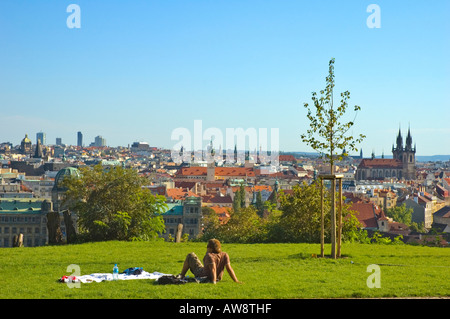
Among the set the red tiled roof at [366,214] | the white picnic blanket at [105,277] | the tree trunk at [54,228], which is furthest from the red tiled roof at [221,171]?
the white picnic blanket at [105,277]

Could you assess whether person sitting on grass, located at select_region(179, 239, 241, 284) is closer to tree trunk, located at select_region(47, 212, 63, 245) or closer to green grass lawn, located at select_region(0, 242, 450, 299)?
green grass lawn, located at select_region(0, 242, 450, 299)

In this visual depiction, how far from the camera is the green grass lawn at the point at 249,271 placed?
9586 millimetres

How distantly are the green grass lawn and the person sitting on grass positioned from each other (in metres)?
0.26

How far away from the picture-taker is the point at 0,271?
481 inches

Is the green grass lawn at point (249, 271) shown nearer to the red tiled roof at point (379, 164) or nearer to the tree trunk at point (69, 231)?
the tree trunk at point (69, 231)

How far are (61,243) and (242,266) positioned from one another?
329 inches

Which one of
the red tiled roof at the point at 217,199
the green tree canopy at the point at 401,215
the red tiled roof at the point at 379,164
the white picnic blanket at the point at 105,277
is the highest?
the white picnic blanket at the point at 105,277

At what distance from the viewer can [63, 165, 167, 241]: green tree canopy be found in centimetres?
1998

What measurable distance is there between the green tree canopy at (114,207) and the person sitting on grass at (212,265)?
948 centimetres

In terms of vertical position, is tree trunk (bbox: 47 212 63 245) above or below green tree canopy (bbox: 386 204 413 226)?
above

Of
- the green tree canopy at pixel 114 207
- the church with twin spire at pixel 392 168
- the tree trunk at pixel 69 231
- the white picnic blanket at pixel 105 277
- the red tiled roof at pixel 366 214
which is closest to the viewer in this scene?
the white picnic blanket at pixel 105 277

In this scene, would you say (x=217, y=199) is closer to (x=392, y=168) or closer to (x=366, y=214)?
(x=366, y=214)

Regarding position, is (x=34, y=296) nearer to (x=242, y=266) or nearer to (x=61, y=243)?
(x=242, y=266)

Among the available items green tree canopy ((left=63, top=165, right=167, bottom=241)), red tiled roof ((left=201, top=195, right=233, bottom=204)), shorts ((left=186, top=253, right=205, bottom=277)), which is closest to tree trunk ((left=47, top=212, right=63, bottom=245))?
green tree canopy ((left=63, top=165, right=167, bottom=241))
